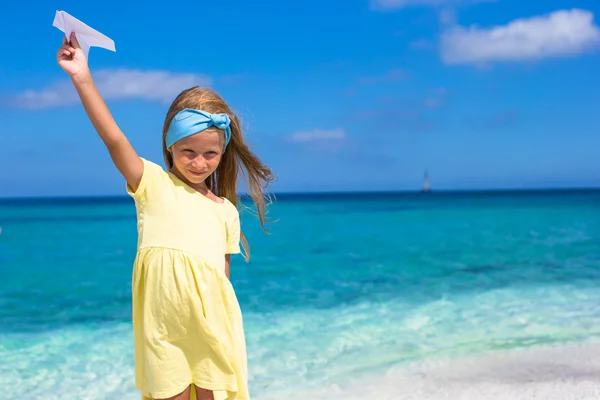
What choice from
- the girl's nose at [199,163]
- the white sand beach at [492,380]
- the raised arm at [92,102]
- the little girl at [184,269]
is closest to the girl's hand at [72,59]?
the raised arm at [92,102]

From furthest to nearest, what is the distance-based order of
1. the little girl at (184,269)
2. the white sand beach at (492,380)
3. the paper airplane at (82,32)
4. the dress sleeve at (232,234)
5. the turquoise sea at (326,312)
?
the turquoise sea at (326,312) → the white sand beach at (492,380) → the dress sleeve at (232,234) → the little girl at (184,269) → the paper airplane at (82,32)

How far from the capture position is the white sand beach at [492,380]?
4527mm

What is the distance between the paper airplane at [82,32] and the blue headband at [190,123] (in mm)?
325

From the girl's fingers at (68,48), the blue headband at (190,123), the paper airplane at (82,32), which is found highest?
the paper airplane at (82,32)

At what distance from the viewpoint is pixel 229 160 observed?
8.76ft

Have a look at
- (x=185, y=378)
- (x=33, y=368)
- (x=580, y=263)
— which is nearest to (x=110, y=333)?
(x=33, y=368)

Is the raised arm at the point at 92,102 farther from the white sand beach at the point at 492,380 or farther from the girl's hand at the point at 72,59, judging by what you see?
the white sand beach at the point at 492,380

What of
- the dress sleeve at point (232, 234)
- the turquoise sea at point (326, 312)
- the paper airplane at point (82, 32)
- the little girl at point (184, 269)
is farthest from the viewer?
the turquoise sea at point (326, 312)

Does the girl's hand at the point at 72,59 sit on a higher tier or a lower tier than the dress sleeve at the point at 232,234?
higher

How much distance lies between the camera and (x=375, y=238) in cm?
2173

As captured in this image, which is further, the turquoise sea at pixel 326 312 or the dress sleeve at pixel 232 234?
the turquoise sea at pixel 326 312

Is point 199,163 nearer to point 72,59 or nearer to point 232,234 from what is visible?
point 232,234

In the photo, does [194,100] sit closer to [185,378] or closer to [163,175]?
[163,175]

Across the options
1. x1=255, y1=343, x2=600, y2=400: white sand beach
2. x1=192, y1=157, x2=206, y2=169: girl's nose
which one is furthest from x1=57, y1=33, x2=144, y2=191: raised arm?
x1=255, y1=343, x2=600, y2=400: white sand beach
